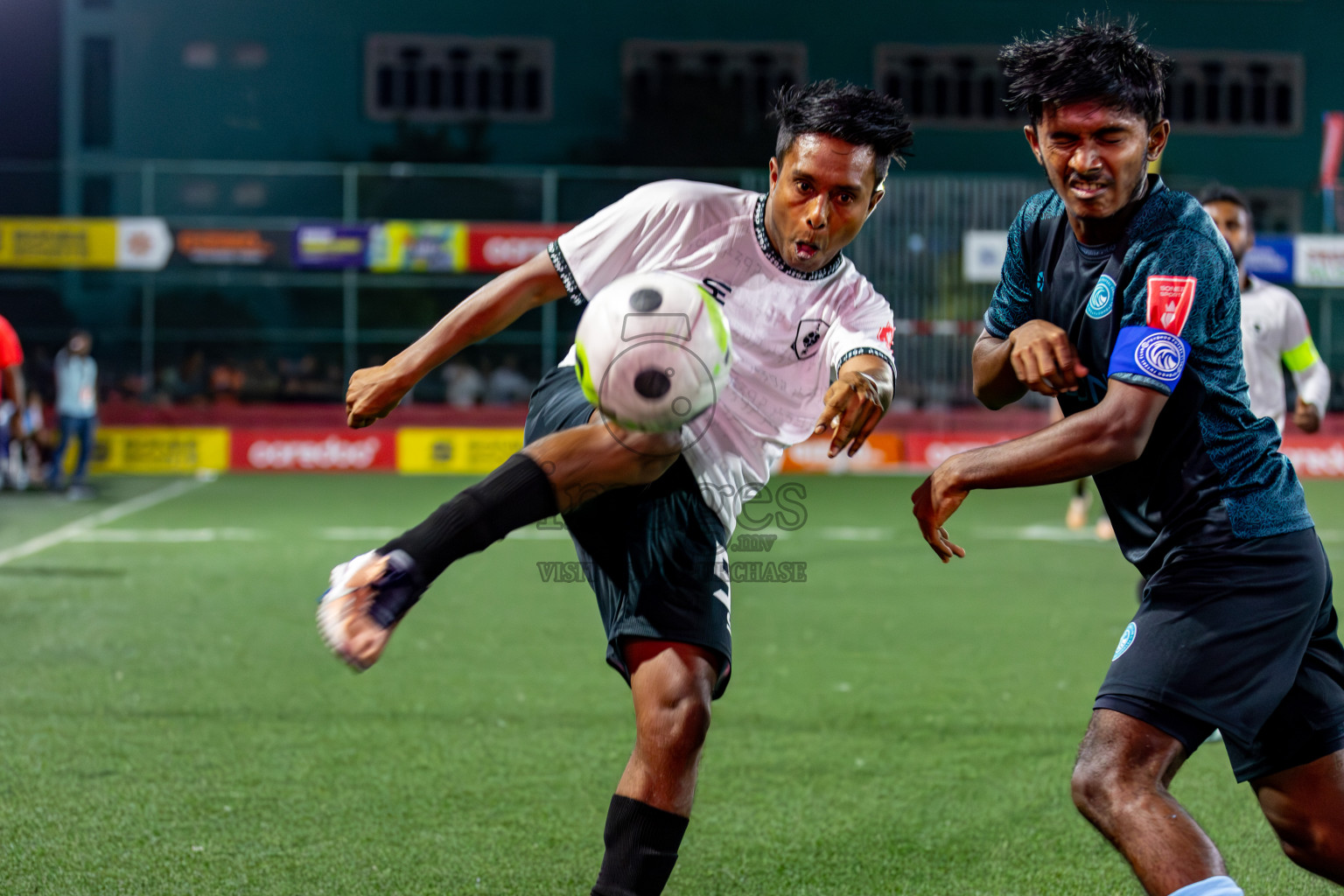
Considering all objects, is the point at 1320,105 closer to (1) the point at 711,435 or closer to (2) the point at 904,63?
(2) the point at 904,63

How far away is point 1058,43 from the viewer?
2.80 metres

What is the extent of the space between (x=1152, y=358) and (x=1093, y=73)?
0.59 m

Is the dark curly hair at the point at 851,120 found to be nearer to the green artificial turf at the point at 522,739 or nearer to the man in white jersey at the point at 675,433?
the man in white jersey at the point at 675,433

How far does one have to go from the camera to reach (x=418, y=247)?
2072 centimetres

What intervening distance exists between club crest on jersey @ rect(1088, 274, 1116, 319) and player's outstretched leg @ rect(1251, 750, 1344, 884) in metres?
1.08

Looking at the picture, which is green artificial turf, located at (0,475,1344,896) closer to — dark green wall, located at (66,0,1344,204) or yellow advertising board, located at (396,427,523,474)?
yellow advertising board, located at (396,427,523,474)

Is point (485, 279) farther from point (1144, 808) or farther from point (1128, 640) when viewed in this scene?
point (1144, 808)

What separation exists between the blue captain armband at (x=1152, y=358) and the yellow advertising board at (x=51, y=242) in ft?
65.6

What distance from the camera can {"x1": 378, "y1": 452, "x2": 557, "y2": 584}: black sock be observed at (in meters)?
3.00

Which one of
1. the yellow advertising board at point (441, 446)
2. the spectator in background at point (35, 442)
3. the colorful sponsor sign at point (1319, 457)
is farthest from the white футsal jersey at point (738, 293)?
the colorful sponsor sign at point (1319, 457)

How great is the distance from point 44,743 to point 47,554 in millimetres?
6339

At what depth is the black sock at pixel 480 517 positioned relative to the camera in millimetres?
2996

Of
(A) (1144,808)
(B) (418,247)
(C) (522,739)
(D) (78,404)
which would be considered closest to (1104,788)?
(A) (1144,808)

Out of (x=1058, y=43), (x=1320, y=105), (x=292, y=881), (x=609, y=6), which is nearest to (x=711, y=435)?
(x=1058, y=43)
